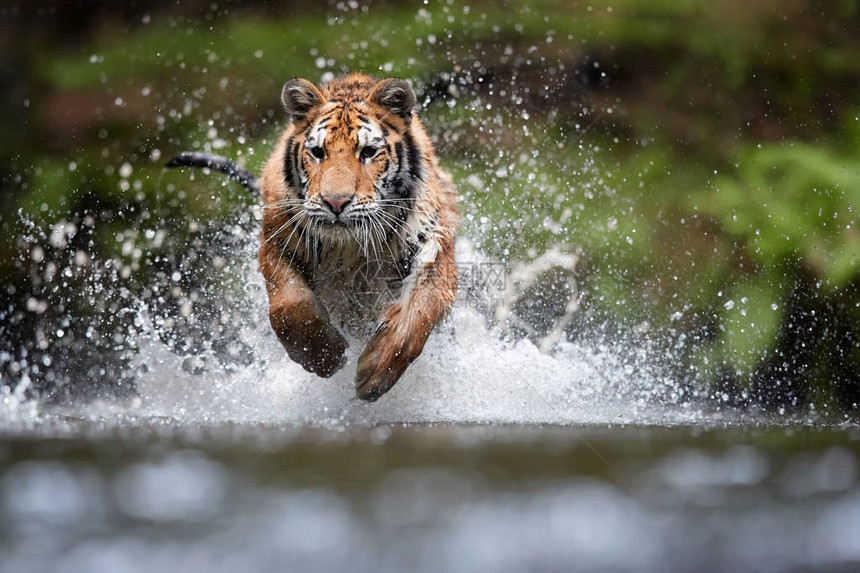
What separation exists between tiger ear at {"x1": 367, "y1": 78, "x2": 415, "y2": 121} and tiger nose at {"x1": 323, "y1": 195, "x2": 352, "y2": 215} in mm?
541

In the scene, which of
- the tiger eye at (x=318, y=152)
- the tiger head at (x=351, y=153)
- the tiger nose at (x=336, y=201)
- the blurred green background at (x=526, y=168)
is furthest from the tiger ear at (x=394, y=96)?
the blurred green background at (x=526, y=168)

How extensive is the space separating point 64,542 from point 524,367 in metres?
2.84

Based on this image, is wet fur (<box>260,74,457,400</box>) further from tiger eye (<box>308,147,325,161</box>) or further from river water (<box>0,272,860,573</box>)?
river water (<box>0,272,860,573</box>)

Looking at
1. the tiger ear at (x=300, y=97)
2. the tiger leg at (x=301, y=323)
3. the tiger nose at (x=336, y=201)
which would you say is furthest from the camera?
the tiger ear at (x=300, y=97)

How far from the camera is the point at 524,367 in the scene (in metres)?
4.30

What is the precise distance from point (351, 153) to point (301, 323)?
0.68 metres

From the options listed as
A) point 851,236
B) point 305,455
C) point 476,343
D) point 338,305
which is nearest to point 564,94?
point 851,236

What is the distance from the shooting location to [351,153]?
11.5 ft

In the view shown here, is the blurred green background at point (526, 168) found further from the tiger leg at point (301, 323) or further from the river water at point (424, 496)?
the river water at point (424, 496)

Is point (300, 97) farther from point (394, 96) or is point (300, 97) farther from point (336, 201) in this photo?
point (336, 201)

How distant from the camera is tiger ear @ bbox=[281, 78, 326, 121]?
A: 11.9 feet

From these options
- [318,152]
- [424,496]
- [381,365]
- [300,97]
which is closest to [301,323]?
[381,365]

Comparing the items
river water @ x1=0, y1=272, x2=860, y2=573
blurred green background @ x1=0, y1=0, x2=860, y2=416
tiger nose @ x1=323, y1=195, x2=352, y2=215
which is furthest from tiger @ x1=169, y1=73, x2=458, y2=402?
blurred green background @ x1=0, y1=0, x2=860, y2=416

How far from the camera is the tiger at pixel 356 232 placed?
136 inches
